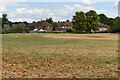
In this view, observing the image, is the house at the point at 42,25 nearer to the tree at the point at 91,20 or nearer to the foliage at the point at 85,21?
the foliage at the point at 85,21

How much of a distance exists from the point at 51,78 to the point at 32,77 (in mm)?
863

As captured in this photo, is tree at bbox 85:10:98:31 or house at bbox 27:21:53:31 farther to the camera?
house at bbox 27:21:53:31

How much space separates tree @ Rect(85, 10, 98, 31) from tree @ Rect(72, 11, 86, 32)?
244 centimetres

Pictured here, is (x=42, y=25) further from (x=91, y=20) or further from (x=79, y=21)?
(x=91, y=20)

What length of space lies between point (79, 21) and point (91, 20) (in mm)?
6378

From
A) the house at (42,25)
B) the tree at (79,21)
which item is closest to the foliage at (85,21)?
the tree at (79,21)

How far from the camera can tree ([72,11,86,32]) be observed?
94875 mm

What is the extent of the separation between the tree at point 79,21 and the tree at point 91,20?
96.0 inches

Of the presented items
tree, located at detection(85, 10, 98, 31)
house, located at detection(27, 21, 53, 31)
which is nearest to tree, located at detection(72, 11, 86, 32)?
tree, located at detection(85, 10, 98, 31)

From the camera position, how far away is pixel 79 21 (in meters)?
96.4

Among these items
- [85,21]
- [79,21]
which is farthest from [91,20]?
[79,21]

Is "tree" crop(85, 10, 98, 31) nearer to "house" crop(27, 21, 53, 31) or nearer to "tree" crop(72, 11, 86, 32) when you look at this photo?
"tree" crop(72, 11, 86, 32)

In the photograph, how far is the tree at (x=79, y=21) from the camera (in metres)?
94.9

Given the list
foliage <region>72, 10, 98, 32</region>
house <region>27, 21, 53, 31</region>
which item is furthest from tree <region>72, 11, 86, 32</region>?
house <region>27, 21, 53, 31</region>
